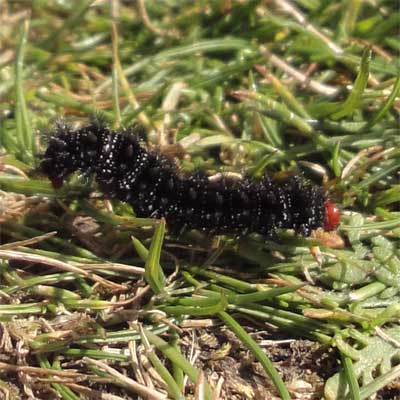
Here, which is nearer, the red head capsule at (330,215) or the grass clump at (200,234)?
the grass clump at (200,234)

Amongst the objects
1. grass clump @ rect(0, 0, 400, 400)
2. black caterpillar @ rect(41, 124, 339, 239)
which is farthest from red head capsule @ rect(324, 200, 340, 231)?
grass clump @ rect(0, 0, 400, 400)

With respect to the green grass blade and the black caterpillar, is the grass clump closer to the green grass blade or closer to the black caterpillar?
the green grass blade

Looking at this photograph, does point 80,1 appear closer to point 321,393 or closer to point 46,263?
point 46,263

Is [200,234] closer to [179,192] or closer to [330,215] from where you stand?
[179,192]

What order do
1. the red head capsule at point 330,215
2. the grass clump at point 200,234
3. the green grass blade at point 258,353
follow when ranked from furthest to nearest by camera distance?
the red head capsule at point 330,215 → the grass clump at point 200,234 → the green grass blade at point 258,353

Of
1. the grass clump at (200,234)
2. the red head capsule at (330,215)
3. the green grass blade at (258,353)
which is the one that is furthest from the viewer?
the red head capsule at (330,215)

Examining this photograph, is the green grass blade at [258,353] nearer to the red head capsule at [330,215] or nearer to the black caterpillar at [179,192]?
the black caterpillar at [179,192]

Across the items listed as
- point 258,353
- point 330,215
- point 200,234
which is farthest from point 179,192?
point 258,353

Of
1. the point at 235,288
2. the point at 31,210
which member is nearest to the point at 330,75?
the point at 235,288

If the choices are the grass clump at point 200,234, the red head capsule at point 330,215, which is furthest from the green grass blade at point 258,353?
the red head capsule at point 330,215
